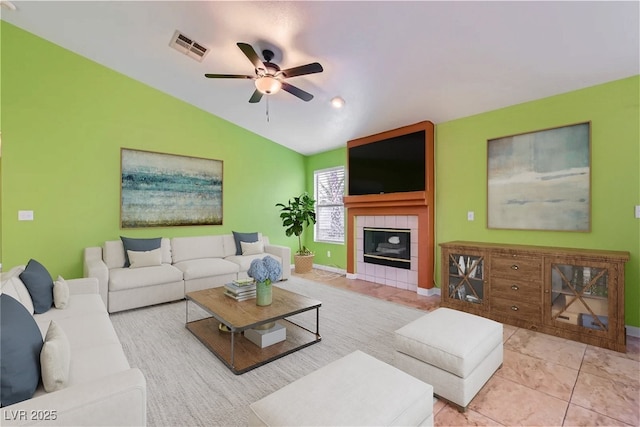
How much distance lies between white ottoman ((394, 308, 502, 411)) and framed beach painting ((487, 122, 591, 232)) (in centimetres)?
191

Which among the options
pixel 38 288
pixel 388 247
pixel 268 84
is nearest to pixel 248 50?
pixel 268 84

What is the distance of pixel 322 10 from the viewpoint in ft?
8.06

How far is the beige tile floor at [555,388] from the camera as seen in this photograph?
5.63 ft

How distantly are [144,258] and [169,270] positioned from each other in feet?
1.31

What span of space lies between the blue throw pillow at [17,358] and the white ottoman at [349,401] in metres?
0.92

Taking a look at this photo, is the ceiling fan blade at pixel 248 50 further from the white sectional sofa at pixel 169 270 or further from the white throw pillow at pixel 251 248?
the white throw pillow at pixel 251 248

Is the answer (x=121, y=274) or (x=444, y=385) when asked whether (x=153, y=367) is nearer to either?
(x=121, y=274)

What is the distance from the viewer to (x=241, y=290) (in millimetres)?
2764

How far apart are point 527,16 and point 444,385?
2839mm

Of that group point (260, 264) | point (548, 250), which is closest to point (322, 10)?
point (260, 264)

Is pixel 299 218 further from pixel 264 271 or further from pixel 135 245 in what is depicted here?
pixel 264 271

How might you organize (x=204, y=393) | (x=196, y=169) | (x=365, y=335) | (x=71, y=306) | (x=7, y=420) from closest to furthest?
(x=7, y=420) < (x=204, y=393) < (x=71, y=306) < (x=365, y=335) < (x=196, y=169)

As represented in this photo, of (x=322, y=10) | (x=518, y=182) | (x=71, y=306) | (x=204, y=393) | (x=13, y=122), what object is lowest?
(x=204, y=393)

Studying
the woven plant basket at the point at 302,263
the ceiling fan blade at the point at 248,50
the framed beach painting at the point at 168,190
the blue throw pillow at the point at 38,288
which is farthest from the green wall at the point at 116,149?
the ceiling fan blade at the point at 248,50
